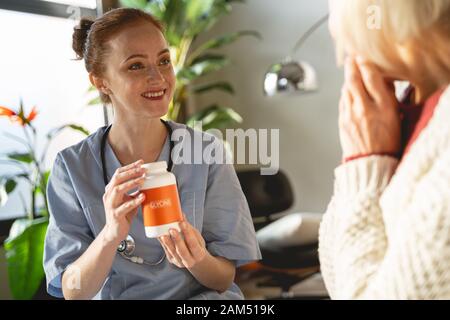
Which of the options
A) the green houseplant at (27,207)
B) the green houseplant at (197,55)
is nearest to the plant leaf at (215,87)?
the green houseplant at (197,55)

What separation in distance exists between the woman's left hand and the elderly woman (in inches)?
6.6

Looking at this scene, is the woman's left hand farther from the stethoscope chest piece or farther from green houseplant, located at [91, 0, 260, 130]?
green houseplant, located at [91, 0, 260, 130]

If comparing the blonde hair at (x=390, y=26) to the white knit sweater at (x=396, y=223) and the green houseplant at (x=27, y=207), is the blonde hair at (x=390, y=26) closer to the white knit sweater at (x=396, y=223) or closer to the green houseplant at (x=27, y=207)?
the white knit sweater at (x=396, y=223)

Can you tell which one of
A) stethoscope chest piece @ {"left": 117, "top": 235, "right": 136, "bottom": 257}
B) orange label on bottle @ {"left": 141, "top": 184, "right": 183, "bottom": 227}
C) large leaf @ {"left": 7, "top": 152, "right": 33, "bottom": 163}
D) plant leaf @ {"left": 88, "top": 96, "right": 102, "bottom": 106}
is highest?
plant leaf @ {"left": 88, "top": 96, "right": 102, "bottom": 106}

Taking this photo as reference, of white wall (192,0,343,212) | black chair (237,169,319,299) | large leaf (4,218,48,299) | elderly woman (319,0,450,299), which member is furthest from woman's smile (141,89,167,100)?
white wall (192,0,343,212)

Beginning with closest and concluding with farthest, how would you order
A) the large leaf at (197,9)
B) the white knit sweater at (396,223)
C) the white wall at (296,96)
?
the white knit sweater at (396,223) → the large leaf at (197,9) → the white wall at (296,96)

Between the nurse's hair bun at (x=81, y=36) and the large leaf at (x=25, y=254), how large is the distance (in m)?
0.33

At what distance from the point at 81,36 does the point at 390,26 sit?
0.36m

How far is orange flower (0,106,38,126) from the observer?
0.75 meters

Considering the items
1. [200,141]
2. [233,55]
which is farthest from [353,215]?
[233,55]

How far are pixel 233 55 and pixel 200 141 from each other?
170cm

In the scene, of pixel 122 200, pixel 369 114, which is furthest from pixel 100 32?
pixel 369 114

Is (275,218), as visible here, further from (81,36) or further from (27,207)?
(81,36)

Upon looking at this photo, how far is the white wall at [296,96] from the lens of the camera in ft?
7.45
